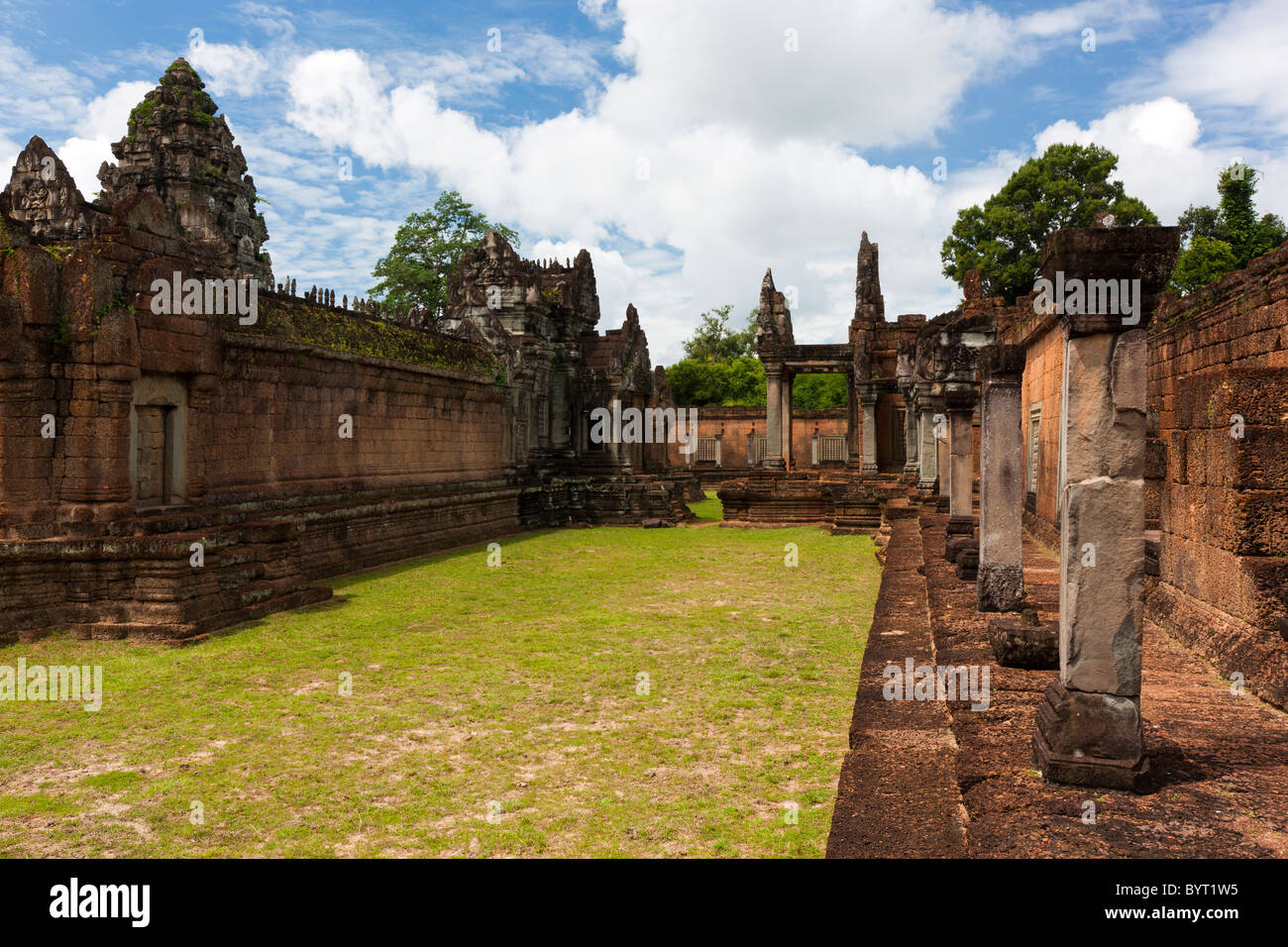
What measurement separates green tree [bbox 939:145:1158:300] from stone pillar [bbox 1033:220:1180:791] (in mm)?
39109

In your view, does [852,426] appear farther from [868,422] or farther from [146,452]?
[146,452]

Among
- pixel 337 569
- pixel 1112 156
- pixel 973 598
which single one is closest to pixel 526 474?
pixel 337 569

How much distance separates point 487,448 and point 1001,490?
14.0 meters

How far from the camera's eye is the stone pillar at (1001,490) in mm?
7008

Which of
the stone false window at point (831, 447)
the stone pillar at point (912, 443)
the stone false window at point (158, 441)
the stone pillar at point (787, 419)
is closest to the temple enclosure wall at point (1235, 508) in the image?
the stone false window at point (158, 441)

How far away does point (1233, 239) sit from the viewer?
33.2 metres

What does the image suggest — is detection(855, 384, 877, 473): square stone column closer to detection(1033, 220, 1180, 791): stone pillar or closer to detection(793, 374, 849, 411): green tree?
detection(793, 374, 849, 411): green tree

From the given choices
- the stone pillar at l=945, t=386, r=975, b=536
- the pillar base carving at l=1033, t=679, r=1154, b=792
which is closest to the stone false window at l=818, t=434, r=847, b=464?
the stone pillar at l=945, t=386, r=975, b=536

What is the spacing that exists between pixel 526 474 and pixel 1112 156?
3379 centimetres

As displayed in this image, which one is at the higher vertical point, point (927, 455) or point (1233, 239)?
point (1233, 239)

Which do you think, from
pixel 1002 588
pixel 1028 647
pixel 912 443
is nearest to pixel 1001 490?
pixel 1002 588

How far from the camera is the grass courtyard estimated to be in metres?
4.00

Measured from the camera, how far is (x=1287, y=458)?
5113 mm

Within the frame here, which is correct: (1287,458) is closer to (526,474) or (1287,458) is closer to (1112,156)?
(526,474)
